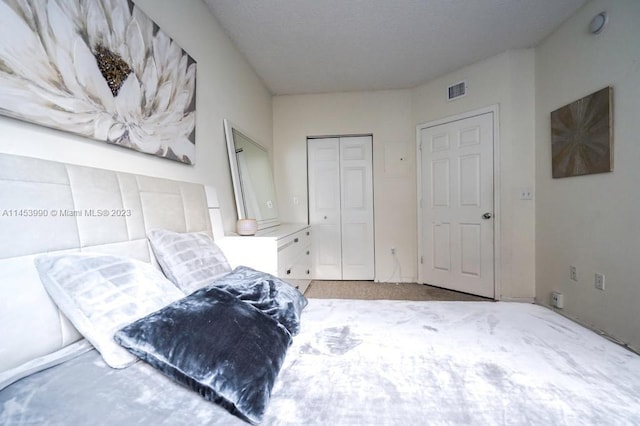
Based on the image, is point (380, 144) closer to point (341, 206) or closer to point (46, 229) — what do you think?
point (341, 206)

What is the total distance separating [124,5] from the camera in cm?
123

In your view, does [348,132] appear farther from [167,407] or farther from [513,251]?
[167,407]

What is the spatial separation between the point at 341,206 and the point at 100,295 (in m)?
3.14

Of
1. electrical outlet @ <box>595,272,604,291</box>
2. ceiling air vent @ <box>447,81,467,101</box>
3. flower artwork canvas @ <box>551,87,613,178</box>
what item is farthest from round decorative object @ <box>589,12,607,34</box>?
electrical outlet @ <box>595,272,604,291</box>

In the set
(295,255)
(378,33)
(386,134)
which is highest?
(378,33)

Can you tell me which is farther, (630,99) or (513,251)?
(513,251)

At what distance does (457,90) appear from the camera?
312 cm

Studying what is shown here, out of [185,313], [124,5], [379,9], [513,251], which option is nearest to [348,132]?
[379,9]

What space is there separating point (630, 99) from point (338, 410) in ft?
8.84

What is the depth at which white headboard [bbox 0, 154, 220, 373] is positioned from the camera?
0.75 m

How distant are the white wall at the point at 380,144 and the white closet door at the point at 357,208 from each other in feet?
0.33

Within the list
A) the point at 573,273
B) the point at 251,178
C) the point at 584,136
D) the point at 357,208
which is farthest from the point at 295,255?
the point at 584,136

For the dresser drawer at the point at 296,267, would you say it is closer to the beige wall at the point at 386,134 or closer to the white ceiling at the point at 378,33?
the beige wall at the point at 386,134

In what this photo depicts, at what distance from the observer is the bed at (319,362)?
56cm
